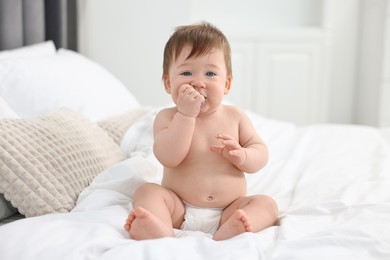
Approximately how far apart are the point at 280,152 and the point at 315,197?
534mm

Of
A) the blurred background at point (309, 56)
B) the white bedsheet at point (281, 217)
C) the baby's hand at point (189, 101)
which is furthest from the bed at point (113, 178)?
the blurred background at point (309, 56)

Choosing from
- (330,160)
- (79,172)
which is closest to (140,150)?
(79,172)

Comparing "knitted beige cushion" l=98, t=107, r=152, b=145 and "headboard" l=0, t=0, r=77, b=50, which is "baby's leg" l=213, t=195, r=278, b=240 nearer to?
"knitted beige cushion" l=98, t=107, r=152, b=145

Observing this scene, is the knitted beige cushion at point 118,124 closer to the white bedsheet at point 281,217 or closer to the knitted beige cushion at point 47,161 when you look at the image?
the white bedsheet at point 281,217

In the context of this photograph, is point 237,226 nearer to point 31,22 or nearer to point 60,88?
point 60,88

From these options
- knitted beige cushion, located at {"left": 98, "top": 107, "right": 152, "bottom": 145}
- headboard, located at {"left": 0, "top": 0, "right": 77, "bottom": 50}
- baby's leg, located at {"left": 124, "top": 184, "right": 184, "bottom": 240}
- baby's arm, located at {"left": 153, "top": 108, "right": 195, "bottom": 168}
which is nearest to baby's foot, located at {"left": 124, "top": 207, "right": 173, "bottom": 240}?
baby's leg, located at {"left": 124, "top": 184, "right": 184, "bottom": 240}

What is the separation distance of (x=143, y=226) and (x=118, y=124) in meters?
0.85

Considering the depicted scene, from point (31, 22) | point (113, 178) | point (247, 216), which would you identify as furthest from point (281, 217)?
point (31, 22)

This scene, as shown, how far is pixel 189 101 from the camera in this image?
1.35 m

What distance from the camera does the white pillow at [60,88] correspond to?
1.96 m

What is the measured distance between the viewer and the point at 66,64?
2.26m

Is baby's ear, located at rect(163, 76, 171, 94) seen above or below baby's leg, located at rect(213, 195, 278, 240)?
above

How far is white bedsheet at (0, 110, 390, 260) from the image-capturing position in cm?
110

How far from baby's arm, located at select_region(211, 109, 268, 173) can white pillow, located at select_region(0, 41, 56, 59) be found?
3.32 feet
